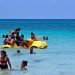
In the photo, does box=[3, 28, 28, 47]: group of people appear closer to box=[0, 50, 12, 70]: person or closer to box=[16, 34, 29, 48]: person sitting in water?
box=[16, 34, 29, 48]: person sitting in water

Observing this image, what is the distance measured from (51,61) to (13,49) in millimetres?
4491

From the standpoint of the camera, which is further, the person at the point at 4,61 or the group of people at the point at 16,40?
the group of people at the point at 16,40

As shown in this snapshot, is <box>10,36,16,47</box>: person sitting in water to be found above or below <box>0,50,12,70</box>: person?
above

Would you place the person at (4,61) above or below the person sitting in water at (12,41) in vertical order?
below

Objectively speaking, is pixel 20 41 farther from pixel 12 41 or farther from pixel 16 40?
pixel 12 41

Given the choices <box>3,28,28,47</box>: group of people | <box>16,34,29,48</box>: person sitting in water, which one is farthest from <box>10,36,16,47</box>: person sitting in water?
<box>16,34,29,48</box>: person sitting in water

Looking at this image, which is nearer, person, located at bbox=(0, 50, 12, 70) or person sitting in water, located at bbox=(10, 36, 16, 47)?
person, located at bbox=(0, 50, 12, 70)

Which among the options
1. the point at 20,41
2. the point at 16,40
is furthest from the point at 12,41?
the point at 20,41

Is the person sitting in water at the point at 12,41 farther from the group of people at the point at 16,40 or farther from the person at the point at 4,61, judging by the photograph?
the person at the point at 4,61

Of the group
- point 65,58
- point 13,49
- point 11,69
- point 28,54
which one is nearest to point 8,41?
point 13,49

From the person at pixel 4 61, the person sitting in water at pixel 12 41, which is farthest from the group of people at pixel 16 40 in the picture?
the person at pixel 4 61

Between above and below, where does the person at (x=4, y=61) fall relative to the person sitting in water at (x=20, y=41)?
below

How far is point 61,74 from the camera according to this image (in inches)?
528

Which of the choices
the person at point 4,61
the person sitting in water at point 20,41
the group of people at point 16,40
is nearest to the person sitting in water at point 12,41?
the group of people at point 16,40
